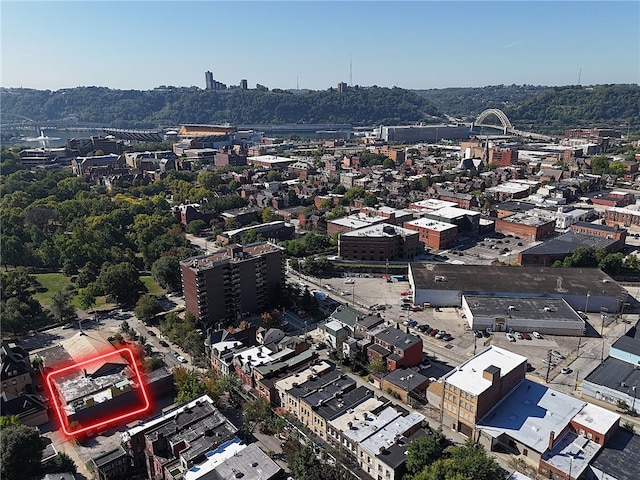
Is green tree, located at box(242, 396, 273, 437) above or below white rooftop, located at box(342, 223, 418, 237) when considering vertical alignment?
below

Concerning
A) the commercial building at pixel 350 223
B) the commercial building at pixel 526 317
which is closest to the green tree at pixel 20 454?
the commercial building at pixel 526 317

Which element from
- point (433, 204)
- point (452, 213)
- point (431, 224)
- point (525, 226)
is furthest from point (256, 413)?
point (433, 204)

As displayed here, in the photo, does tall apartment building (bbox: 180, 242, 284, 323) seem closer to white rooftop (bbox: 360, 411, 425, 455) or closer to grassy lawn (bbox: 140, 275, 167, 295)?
grassy lawn (bbox: 140, 275, 167, 295)

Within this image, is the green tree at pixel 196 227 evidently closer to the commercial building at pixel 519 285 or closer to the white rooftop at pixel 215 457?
the commercial building at pixel 519 285

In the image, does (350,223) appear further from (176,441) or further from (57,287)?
(176,441)

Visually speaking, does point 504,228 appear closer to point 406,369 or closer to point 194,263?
point 406,369

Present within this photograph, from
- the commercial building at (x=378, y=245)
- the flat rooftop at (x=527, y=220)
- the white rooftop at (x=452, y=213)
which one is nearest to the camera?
the commercial building at (x=378, y=245)

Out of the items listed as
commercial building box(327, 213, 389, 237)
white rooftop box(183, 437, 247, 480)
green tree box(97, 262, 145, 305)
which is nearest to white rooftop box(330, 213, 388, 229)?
commercial building box(327, 213, 389, 237)
